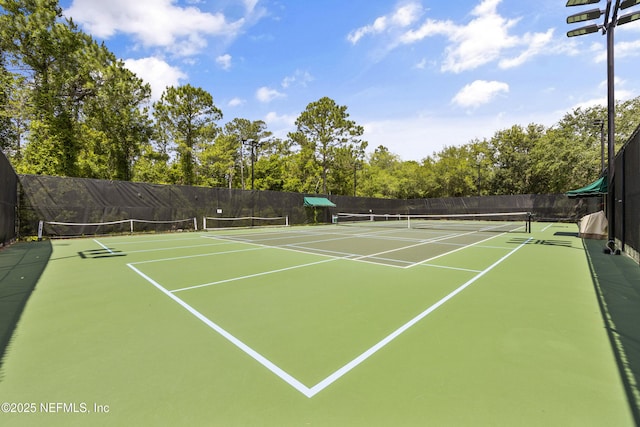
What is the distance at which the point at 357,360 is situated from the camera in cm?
239

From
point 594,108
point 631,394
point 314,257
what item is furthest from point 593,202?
point 631,394

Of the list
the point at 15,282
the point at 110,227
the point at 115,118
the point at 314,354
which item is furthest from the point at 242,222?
the point at 314,354

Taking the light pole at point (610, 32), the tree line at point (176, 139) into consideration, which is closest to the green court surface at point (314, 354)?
the light pole at point (610, 32)

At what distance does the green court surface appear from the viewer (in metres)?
1.79

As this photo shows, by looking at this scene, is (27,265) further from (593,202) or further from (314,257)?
(593,202)

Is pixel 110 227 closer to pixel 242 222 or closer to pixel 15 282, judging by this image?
pixel 242 222

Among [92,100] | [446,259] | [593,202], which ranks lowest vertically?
[446,259]

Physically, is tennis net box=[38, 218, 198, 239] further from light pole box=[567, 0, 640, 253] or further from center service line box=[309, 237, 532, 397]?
light pole box=[567, 0, 640, 253]

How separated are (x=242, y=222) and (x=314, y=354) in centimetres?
1773

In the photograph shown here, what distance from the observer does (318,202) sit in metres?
24.3

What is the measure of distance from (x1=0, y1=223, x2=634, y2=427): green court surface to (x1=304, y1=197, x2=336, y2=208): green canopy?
1856 centimetres

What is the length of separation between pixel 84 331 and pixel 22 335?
22.0 inches

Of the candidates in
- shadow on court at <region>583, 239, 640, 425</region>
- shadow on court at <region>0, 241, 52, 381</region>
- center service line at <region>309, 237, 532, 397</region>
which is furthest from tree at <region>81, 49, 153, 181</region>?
shadow on court at <region>583, 239, 640, 425</region>

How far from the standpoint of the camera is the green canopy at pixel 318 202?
77.4 ft
